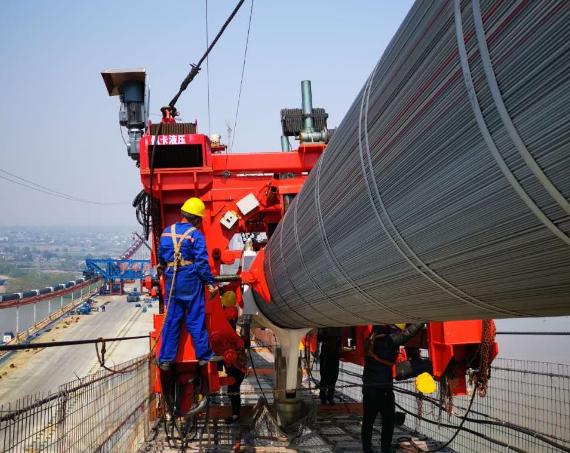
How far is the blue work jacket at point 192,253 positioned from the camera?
565 centimetres

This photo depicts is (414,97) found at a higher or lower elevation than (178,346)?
higher

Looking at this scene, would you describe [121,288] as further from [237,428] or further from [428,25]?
[428,25]

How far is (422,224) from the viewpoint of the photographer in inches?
76.4

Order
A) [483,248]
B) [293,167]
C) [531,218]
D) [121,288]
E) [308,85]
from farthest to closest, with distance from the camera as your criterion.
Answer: [121,288]
[308,85]
[293,167]
[483,248]
[531,218]

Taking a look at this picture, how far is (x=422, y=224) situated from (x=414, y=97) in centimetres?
38

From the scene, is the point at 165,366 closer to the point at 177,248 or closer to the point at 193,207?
the point at 177,248

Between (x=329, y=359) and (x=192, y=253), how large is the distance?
490cm

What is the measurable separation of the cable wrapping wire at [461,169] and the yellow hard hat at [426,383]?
438 cm

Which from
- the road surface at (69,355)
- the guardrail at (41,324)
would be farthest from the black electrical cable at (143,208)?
the guardrail at (41,324)

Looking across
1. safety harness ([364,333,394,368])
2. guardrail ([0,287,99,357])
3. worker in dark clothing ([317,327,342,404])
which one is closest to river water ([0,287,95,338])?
guardrail ([0,287,99,357])

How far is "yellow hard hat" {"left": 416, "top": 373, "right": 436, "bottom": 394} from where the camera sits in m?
6.90

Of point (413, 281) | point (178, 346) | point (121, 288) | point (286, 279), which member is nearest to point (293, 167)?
point (178, 346)

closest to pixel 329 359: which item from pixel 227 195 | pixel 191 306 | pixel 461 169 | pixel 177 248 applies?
pixel 227 195

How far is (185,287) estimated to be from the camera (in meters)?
5.59
